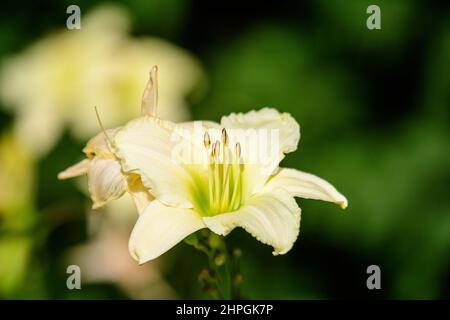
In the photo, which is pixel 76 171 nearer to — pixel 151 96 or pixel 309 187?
pixel 151 96

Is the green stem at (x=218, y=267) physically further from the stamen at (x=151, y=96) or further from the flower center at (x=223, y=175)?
the stamen at (x=151, y=96)

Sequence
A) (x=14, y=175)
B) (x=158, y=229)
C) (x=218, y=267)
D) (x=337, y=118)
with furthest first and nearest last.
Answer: (x=337, y=118)
(x=14, y=175)
(x=218, y=267)
(x=158, y=229)

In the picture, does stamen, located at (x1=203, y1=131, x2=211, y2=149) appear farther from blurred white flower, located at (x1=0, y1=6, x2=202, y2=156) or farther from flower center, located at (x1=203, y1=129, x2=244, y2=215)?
blurred white flower, located at (x1=0, y1=6, x2=202, y2=156)

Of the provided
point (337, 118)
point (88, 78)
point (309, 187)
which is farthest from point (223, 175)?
point (337, 118)

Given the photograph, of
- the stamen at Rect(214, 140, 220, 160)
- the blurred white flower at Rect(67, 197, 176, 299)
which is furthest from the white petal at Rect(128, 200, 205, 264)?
the blurred white flower at Rect(67, 197, 176, 299)
